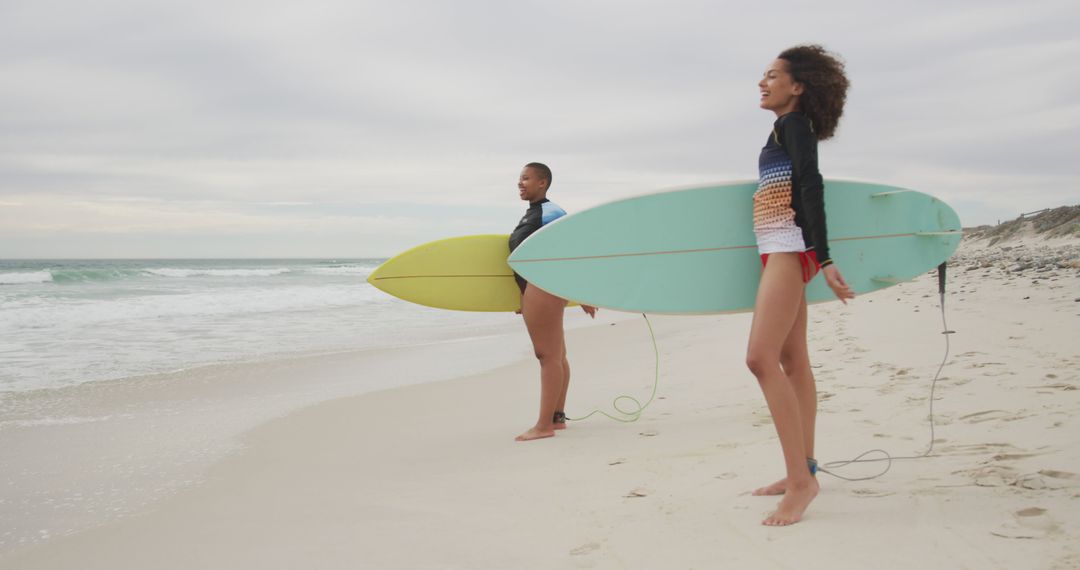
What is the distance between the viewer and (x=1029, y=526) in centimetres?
202

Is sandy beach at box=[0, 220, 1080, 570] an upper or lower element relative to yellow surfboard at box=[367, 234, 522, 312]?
lower

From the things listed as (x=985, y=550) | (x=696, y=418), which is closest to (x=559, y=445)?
(x=696, y=418)

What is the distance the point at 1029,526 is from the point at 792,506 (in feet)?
1.97

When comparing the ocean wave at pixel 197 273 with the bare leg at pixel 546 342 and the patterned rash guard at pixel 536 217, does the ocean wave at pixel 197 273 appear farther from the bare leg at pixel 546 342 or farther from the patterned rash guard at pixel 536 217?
the bare leg at pixel 546 342

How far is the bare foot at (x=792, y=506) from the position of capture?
2256 millimetres

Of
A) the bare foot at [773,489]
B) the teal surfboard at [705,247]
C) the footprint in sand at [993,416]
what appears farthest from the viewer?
the footprint in sand at [993,416]

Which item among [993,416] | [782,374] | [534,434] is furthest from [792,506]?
[534,434]

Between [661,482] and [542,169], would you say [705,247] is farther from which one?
[542,169]

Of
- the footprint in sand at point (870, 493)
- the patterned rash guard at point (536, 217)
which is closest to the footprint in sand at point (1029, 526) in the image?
the footprint in sand at point (870, 493)

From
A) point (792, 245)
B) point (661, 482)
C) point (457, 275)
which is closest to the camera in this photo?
point (792, 245)

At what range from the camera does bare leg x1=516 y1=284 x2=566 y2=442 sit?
3.96 meters

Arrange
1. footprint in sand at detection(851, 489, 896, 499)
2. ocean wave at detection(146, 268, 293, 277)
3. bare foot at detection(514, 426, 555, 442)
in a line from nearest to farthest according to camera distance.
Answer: footprint in sand at detection(851, 489, 896, 499) → bare foot at detection(514, 426, 555, 442) → ocean wave at detection(146, 268, 293, 277)

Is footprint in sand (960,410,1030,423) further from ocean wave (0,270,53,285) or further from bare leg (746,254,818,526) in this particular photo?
ocean wave (0,270,53,285)

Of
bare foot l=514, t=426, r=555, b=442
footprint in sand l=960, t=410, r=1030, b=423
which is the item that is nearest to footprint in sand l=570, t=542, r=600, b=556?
bare foot l=514, t=426, r=555, b=442
